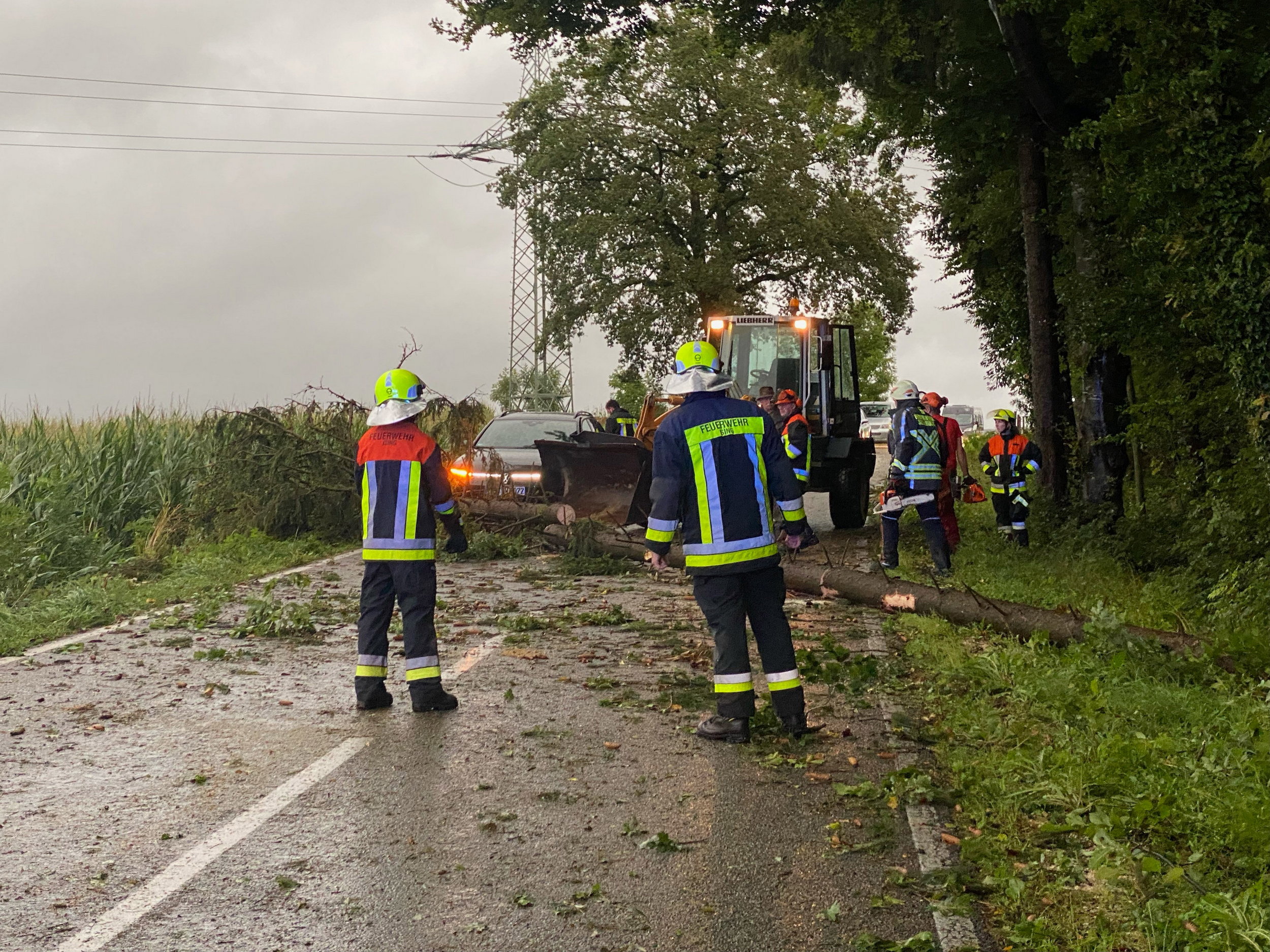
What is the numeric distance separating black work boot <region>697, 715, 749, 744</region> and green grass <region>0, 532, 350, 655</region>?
5.76 metres

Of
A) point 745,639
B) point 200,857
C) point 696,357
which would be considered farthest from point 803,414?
point 200,857

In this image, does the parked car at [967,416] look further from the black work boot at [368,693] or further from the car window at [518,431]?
the black work boot at [368,693]

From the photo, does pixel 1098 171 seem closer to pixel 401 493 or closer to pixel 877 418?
pixel 401 493

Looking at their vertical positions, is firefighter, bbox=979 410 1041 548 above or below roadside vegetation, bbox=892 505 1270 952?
above

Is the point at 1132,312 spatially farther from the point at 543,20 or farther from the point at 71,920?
the point at 71,920

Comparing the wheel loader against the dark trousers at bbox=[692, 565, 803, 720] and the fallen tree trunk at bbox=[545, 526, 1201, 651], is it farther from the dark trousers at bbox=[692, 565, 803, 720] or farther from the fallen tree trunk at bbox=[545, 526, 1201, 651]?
the dark trousers at bbox=[692, 565, 803, 720]

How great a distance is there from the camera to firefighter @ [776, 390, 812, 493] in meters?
15.7

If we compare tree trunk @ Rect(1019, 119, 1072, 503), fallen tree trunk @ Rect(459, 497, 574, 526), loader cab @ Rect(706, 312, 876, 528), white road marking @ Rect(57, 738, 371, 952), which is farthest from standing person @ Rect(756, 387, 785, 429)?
white road marking @ Rect(57, 738, 371, 952)

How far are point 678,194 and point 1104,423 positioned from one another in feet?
91.0

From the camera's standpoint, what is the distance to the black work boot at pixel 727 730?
22.8 feet

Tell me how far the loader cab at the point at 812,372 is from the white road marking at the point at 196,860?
1233 centimetres

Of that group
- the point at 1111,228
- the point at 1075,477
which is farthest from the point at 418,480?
the point at 1075,477

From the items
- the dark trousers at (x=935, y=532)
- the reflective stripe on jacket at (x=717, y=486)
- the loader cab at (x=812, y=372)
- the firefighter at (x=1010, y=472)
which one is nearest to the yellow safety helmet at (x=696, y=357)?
the reflective stripe on jacket at (x=717, y=486)

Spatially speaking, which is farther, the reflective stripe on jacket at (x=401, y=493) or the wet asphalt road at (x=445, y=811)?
the reflective stripe on jacket at (x=401, y=493)
